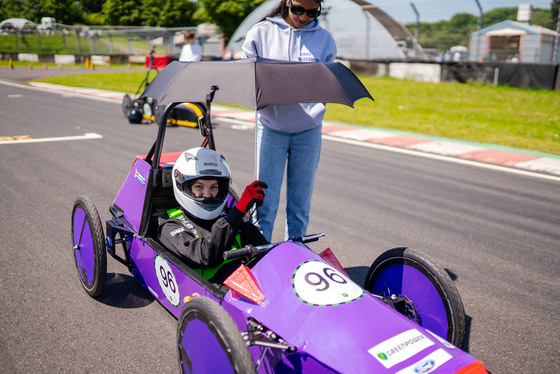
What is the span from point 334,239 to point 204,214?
2105 millimetres

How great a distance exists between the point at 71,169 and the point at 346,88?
17.8 feet

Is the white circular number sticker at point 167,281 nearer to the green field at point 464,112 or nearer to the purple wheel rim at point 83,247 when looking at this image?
the purple wheel rim at point 83,247

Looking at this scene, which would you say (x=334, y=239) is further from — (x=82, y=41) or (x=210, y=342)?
→ (x=82, y=41)

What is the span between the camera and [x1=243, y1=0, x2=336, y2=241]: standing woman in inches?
126

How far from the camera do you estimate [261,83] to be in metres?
2.49

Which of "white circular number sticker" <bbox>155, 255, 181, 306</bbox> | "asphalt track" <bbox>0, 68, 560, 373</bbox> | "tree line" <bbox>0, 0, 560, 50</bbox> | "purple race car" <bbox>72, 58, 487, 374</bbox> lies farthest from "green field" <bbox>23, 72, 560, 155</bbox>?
"tree line" <bbox>0, 0, 560, 50</bbox>

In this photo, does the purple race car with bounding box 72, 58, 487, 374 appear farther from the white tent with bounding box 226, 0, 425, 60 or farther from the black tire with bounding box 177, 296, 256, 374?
the white tent with bounding box 226, 0, 425, 60

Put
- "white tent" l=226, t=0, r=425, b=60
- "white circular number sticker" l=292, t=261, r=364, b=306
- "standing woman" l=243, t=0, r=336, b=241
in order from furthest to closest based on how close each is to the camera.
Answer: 1. "white tent" l=226, t=0, r=425, b=60
2. "standing woman" l=243, t=0, r=336, b=241
3. "white circular number sticker" l=292, t=261, r=364, b=306

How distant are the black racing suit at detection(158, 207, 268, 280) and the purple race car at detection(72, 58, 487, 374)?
0.31 ft

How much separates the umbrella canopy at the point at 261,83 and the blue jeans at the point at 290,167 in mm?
740

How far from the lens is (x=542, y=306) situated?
12.0 feet

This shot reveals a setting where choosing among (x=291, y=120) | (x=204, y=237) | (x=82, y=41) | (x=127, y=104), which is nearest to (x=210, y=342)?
→ (x=204, y=237)

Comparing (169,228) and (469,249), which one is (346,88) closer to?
(169,228)

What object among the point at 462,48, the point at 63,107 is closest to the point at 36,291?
the point at 63,107
